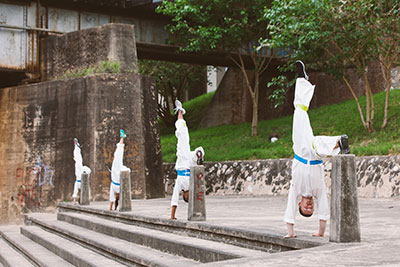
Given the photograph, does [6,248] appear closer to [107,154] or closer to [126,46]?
[107,154]

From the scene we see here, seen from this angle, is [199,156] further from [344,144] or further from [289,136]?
[289,136]

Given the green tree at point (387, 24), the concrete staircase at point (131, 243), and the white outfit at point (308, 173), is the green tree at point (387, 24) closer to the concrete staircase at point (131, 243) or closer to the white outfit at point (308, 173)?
the concrete staircase at point (131, 243)

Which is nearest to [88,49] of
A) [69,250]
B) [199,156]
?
[69,250]

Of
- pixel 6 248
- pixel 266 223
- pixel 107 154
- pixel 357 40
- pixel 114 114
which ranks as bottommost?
pixel 6 248

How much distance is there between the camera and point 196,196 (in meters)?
8.90

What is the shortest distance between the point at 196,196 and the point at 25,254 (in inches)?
200

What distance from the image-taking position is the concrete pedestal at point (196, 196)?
8.84 meters

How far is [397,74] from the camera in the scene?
86.2 feet

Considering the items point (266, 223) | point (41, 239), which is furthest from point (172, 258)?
point (41, 239)

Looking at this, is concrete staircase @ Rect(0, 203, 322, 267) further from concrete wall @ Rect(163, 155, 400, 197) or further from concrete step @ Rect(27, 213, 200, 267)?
concrete wall @ Rect(163, 155, 400, 197)

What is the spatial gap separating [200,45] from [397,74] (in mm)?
9006

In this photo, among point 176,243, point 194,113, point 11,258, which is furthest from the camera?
point 194,113

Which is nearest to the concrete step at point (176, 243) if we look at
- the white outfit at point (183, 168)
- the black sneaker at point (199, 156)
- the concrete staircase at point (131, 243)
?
the concrete staircase at point (131, 243)

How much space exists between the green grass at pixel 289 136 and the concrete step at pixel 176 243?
785cm
